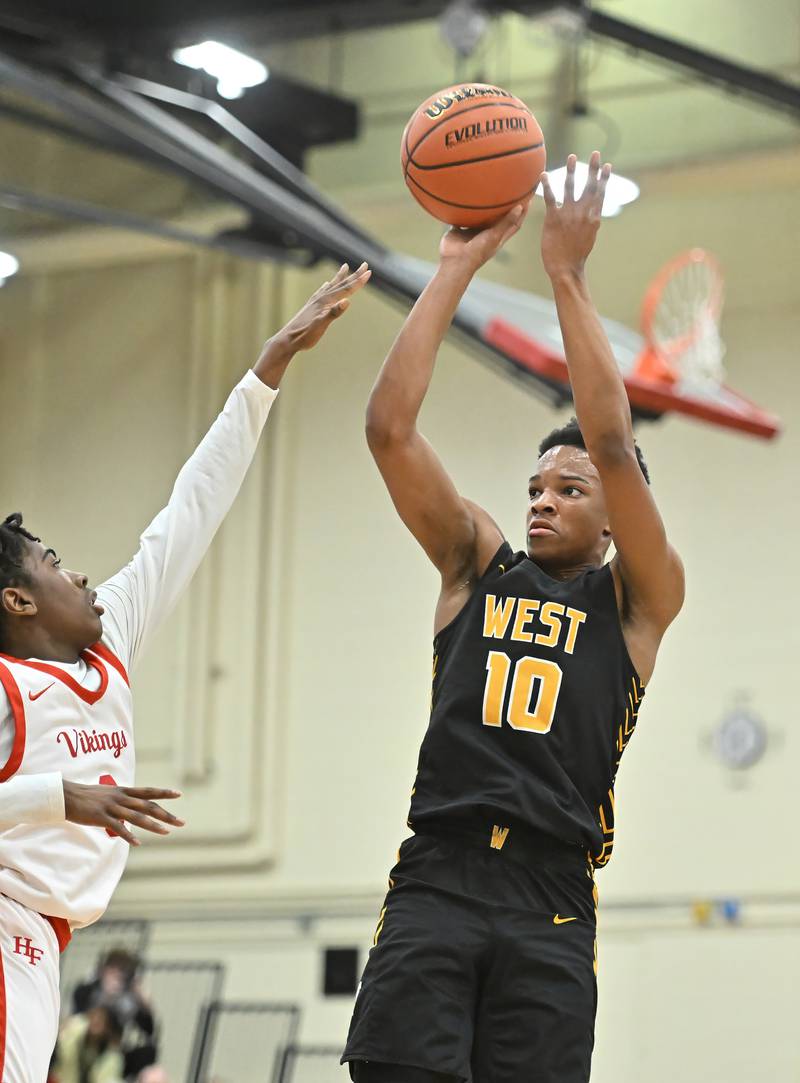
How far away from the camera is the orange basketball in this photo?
4.63 m

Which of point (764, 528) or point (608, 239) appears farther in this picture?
point (608, 239)

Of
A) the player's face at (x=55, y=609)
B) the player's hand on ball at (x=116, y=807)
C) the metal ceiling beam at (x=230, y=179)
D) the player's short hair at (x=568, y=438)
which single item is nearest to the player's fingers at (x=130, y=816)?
the player's hand on ball at (x=116, y=807)

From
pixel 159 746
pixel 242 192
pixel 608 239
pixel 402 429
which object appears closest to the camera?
pixel 402 429

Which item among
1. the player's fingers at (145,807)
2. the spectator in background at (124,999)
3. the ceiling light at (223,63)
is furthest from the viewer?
the spectator in background at (124,999)

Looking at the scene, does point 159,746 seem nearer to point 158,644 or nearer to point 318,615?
point 158,644

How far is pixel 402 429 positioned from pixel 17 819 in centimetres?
126

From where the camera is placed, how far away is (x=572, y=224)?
4.21 metres

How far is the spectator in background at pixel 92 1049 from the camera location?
11320 mm

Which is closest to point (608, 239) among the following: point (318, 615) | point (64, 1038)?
point (318, 615)

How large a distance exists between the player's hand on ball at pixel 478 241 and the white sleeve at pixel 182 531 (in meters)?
0.73

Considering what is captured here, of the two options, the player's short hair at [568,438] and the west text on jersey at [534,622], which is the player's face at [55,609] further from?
the player's short hair at [568,438]

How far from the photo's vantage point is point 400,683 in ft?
46.3

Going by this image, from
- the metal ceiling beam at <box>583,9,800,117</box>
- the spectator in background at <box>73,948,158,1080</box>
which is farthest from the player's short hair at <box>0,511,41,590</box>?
the spectator in background at <box>73,948,158,1080</box>

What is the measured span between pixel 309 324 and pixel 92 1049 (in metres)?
7.89
